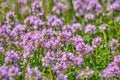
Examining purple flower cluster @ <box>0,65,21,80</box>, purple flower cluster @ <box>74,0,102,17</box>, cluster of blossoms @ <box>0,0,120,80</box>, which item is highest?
purple flower cluster @ <box>74,0,102,17</box>

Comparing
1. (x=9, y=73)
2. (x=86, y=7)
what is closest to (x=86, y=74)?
(x=9, y=73)

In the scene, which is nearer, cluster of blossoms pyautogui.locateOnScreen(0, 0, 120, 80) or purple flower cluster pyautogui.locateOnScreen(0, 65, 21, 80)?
purple flower cluster pyautogui.locateOnScreen(0, 65, 21, 80)

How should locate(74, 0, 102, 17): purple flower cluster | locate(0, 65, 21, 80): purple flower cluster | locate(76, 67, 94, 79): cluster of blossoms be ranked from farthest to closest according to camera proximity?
locate(74, 0, 102, 17): purple flower cluster
locate(76, 67, 94, 79): cluster of blossoms
locate(0, 65, 21, 80): purple flower cluster

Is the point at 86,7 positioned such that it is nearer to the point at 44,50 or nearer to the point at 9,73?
the point at 44,50

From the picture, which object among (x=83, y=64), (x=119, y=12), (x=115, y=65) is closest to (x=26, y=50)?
(x=83, y=64)

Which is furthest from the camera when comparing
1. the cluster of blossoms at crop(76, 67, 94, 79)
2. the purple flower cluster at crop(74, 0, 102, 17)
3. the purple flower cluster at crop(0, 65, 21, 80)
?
the purple flower cluster at crop(74, 0, 102, 17)

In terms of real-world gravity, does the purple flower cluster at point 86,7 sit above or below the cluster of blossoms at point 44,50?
above

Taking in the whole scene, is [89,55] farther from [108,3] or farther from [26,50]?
[108,3]

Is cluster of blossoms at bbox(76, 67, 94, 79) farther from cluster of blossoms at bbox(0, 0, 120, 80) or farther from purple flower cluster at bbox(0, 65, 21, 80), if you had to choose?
purple flower cluster at bbox(0, 65, 21, 80)

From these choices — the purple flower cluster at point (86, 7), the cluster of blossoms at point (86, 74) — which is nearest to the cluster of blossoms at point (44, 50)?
the cluster of blossoms at point (86, 74)

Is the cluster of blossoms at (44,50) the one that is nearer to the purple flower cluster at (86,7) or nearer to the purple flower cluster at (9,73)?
the purple flower cluster at (9,73)

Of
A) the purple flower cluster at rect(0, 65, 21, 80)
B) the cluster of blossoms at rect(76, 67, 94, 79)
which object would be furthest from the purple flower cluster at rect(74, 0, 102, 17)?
the purple flower cluster at rect(0, 65, 21, 80)
